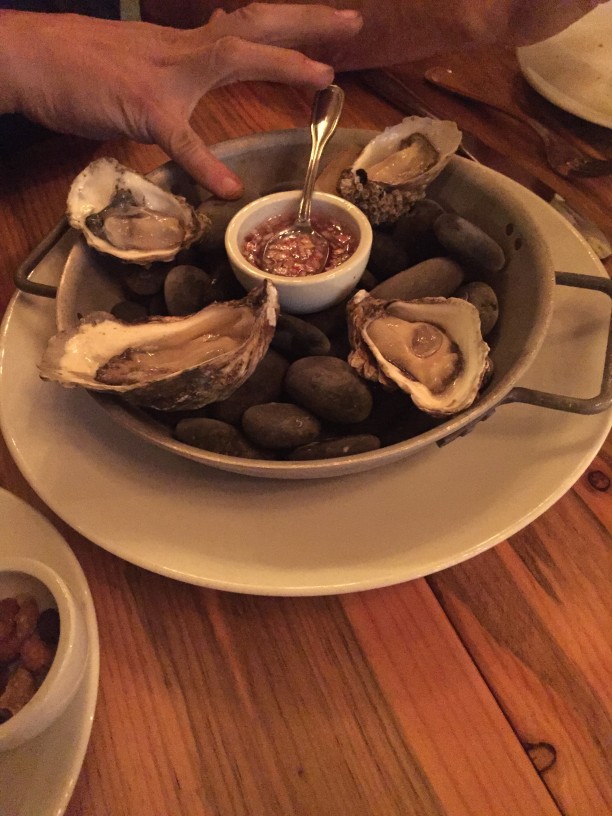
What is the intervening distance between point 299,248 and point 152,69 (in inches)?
14.2

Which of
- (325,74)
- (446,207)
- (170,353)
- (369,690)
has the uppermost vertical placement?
(325,74)

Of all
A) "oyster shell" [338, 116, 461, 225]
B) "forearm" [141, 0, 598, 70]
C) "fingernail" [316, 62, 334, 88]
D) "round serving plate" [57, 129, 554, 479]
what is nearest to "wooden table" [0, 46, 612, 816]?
"round serving plate" [57, 129, 554, 479]

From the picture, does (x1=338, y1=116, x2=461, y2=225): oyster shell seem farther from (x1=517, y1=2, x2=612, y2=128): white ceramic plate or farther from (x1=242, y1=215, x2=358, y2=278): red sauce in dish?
(x1=517, y1=2, x2=612, y2=128): white ceramic plate

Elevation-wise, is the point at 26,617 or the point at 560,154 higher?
the point at 560,154

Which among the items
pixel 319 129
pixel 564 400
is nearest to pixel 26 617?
pixel 564 400

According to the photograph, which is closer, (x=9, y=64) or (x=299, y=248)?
(x=299, y=248)

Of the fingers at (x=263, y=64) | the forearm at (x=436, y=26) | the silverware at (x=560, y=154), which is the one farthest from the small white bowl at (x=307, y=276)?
the forearm at (x=436, y=26)

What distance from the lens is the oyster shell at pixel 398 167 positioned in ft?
2.46

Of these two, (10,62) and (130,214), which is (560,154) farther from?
(10,62)

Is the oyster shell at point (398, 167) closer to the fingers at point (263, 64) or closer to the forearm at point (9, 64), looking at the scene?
the fingers at point (263, 64)

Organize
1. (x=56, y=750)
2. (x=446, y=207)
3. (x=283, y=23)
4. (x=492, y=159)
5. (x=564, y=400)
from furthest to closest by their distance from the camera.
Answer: (x=492, y=159)
(x=283, y=23)
(x=446, y=207)
(x=564, y=400)
(x=56, y=750)

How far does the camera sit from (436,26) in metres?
1.06

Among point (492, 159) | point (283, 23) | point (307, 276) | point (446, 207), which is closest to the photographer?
point (307, 276)

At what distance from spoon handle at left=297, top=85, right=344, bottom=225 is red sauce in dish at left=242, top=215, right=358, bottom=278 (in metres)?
0.03
